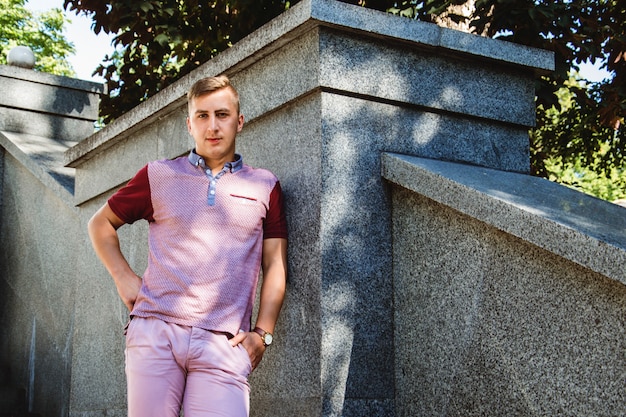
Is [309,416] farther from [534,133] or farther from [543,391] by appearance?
[534,133]

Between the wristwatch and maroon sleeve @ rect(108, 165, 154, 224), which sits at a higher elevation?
maroon sleeve @ rect(108, 165, 154, 224)

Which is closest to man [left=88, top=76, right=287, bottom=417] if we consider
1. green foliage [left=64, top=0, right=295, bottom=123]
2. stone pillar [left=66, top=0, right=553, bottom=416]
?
stone pillar [left=66, top=0, right=553, bottom=416]

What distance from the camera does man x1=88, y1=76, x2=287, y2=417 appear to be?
298 cm

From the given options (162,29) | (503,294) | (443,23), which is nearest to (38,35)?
(162,29)

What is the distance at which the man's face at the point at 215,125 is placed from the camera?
3.36 metres

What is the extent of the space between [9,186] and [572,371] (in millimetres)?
6926

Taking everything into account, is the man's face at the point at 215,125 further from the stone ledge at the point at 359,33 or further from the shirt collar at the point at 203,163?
the stone ledge at the point at 359,33

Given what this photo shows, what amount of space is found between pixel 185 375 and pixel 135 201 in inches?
32.1

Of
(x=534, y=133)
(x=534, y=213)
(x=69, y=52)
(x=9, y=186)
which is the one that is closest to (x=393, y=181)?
(x=534, y=213)

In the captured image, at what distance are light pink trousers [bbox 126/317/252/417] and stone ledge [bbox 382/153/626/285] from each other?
106cm

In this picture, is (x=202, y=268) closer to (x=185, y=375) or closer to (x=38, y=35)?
(x=185, y=375)

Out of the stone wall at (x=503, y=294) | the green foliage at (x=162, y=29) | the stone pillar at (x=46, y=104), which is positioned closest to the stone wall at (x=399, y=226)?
the stone wall at (x=503, y=294)

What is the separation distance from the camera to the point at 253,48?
397 centimetres

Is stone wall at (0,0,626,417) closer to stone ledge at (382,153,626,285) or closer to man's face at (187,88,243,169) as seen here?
stone ledge at (382,153,626,285)
